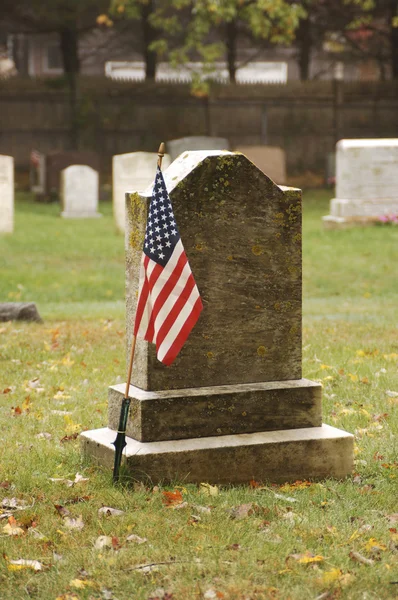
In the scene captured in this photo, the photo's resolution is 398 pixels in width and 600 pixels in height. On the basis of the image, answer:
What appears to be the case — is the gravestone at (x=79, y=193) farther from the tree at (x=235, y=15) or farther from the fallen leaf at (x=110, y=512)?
the fallen leaf at (x=110, y=512)

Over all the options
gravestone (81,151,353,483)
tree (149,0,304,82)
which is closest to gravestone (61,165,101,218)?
tree (149,0,304,82)

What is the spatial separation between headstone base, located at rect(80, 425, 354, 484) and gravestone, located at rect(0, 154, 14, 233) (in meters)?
12.7

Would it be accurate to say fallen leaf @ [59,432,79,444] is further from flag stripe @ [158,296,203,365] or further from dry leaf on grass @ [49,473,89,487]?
flag stripe @ [158,296,203,365]

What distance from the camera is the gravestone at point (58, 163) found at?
23984 millimetres

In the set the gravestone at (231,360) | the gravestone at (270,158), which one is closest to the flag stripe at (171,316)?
the gravestone at (231,360)

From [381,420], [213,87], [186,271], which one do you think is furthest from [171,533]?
[213,87]

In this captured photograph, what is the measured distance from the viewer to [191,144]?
2502 cm

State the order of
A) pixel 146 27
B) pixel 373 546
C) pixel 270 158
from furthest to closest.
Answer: pixel 146 27 < pixel 270 158 < pixel 373 546

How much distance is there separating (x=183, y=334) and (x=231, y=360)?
48cm

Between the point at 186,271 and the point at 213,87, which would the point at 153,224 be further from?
the point at 213,87

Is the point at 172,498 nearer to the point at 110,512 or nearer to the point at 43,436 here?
the point at 110,512

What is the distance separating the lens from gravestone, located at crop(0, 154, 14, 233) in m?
17.3

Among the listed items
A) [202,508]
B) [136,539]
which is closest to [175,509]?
[202,508]

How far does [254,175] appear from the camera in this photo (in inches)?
200
